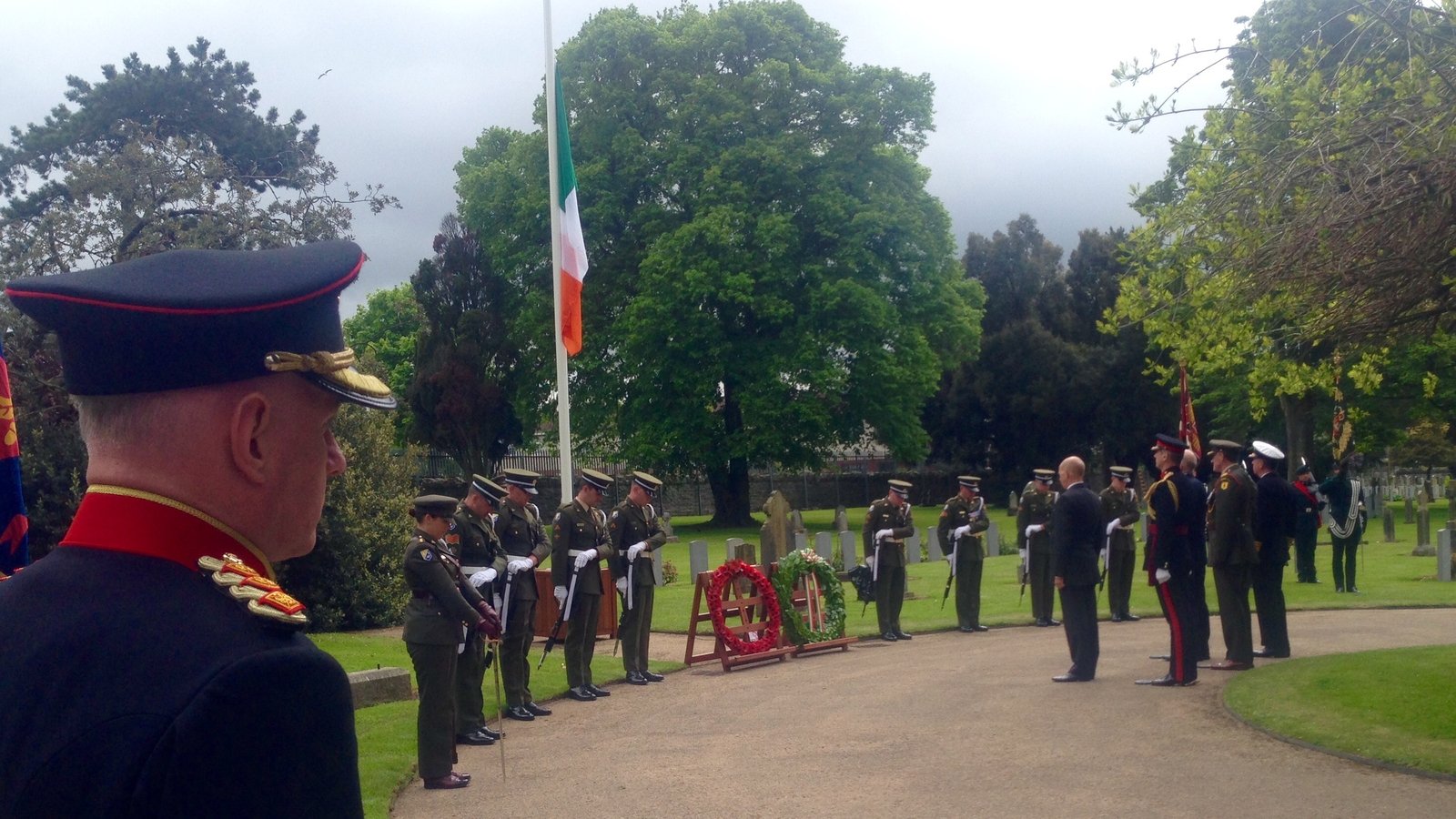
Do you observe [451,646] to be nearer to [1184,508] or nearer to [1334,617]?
[1184,508]

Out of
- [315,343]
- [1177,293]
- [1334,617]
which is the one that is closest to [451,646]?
[315,343]

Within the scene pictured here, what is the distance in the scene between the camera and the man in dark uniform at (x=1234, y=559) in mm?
13062

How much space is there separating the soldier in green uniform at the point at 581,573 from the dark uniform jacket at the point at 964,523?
6.39 m

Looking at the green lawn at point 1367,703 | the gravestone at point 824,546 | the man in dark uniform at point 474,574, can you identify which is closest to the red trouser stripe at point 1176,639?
the green lawn at point 1367,703

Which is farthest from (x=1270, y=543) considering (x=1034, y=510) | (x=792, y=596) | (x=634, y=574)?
(x=634, y=574)

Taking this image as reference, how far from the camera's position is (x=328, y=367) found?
1.95 meters

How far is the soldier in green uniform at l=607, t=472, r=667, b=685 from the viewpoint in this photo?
1395 centimetres

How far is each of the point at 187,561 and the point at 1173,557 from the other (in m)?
12.0

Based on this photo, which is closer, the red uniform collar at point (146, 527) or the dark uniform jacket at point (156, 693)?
the dark uniform jacket at point (156, 693)

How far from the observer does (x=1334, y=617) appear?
1712cm

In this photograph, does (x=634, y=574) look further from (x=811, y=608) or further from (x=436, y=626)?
(x=436, y=626)

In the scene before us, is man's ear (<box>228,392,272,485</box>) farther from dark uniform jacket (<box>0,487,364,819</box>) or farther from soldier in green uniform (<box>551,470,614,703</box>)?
soldier in green uniform (<box>551,470,614,703</box>)

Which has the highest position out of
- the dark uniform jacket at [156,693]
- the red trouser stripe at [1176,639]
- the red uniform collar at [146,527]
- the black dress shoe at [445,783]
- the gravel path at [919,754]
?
the red uniform collar at [146,527]

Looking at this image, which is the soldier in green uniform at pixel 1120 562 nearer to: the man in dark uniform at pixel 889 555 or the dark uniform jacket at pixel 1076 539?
the man in dark uniform at pixel 889 555
